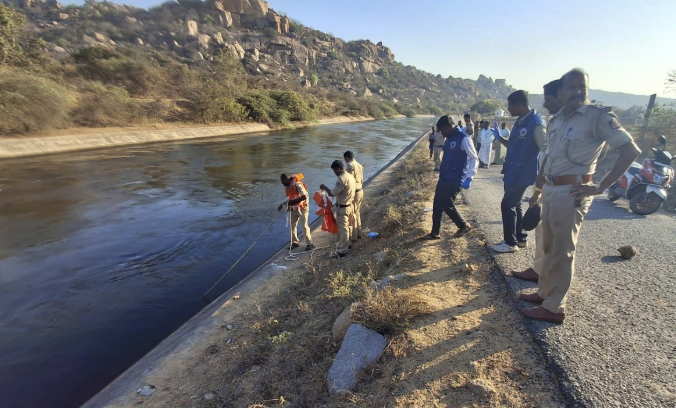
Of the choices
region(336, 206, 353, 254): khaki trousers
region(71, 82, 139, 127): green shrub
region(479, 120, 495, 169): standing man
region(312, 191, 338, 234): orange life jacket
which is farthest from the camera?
region(71, 82, 139, 127): green shrub

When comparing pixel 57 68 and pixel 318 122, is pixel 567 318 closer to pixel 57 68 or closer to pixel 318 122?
pixel 57 68

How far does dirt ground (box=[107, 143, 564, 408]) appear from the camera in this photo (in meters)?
2.41

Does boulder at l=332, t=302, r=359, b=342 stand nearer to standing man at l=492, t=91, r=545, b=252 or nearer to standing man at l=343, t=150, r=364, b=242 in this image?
standing man at l=492, t=91, r=545, b=252

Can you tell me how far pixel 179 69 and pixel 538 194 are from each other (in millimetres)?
46332

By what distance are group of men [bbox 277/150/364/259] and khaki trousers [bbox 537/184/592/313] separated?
12.3 feet

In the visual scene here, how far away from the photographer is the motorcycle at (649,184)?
21.0ft

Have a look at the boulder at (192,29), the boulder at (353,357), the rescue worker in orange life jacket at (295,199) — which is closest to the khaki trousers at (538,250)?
the boulder at (353,357)

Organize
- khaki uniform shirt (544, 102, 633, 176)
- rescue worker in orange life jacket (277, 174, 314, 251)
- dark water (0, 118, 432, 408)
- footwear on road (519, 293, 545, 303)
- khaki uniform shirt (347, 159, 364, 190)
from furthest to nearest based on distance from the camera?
rescue worker in orange life jacket (277, 174, 314, 251)
khaki uniform shirt (347, 159, 364, 190)
dark water (0, 118, 432, 408)
footwear on road (519, 293, 545, 303)
khaki uniform shirt (544, 102, 633, 176)

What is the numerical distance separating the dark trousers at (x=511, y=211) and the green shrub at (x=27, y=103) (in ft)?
81.7

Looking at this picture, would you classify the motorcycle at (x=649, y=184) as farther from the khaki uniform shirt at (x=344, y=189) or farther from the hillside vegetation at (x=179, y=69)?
the hillside vegetation at (x=179, y=69)

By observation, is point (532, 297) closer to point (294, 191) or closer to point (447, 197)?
point (447, 197)

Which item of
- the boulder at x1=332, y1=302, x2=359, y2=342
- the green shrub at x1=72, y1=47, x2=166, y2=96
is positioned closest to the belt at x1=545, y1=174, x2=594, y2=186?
the boulder at x1=332, y1=302, x2=359, y2=342

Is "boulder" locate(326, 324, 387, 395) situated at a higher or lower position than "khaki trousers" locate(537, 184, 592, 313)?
lower

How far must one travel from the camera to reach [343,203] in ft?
21.3
